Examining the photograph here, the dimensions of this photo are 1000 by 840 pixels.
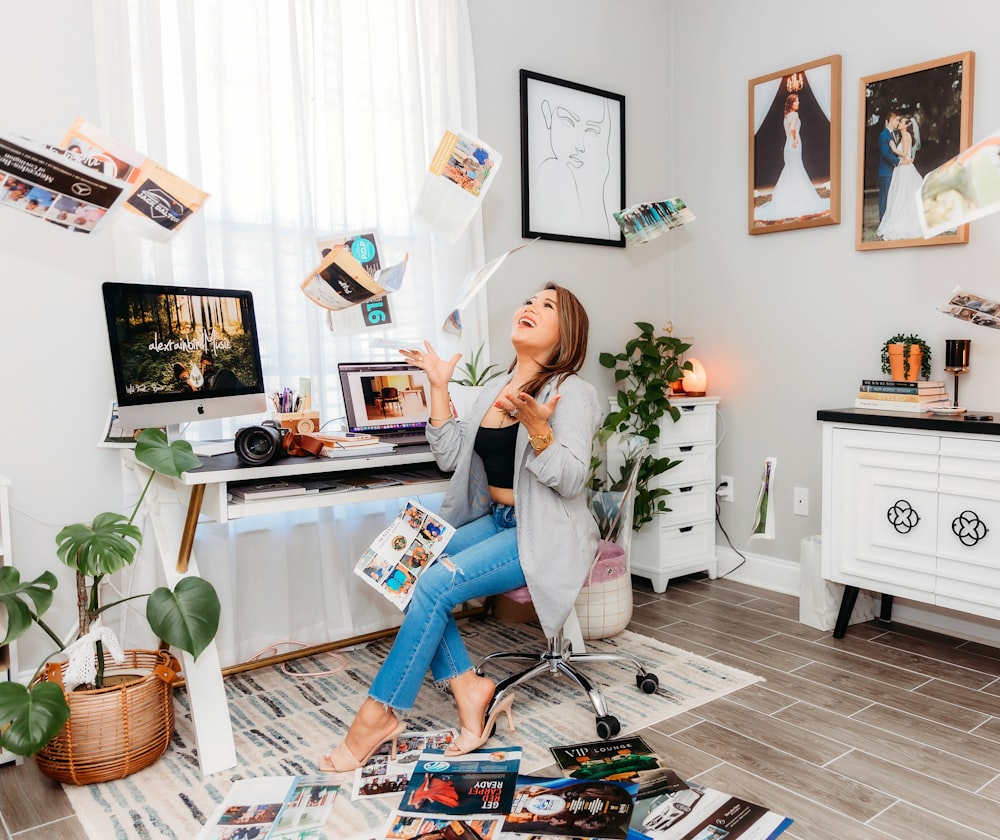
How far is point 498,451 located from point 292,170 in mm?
1193

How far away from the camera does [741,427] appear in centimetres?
352

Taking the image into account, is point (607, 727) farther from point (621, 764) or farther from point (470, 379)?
point (470, 379)

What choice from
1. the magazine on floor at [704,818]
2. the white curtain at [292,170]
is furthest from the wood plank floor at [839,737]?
the white curtain at [292,170]

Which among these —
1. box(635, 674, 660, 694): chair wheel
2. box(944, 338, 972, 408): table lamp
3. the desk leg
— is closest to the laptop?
the desk leg

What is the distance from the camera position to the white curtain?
7.86 feet

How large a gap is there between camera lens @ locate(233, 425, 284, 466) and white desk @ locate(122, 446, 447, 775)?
0.04m

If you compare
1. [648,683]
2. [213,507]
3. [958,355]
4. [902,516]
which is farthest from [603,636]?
[958,355]

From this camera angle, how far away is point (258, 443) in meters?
2.13

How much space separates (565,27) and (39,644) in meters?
2.98

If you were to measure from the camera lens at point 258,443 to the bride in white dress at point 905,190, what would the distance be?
2293 millimetres

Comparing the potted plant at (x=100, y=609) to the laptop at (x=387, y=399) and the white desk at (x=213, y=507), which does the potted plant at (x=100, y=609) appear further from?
the laptop at (x=387, y=399)

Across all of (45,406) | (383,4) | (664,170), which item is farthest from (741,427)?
(45,406)

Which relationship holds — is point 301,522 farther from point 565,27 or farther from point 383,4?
point 565,27

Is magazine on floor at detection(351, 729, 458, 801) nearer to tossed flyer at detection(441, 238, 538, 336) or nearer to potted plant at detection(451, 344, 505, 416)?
potted plant at detection(451, 344, 505, 416)
